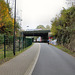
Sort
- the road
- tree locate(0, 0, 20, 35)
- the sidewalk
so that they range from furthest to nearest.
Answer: tree locate(0, 0, 20, 35) → the road → the sidewalk

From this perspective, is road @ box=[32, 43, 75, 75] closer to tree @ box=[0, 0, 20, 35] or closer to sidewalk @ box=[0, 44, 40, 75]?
sidewalk @ box=[0, 44, 40, 75]

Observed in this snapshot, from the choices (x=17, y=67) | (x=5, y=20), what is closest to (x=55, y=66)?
(x=17, y=67)

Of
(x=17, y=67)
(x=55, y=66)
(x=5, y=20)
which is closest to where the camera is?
(x=17, y=67)

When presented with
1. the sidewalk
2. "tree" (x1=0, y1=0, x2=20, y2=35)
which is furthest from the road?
"tree" (x1=0, y1=0, x2=20, y2=35)

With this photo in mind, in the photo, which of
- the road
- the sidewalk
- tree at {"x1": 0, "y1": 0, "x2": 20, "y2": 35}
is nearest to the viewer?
the sidewalk

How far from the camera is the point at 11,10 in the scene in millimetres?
27156

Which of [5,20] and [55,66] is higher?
[5,20]

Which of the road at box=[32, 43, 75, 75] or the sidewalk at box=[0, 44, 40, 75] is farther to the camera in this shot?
the road at box=[32, 43, 75, 75]

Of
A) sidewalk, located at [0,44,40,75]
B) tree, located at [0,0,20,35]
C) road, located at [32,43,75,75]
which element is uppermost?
tree, located at [0,0,20,35]

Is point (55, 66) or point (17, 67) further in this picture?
point (55, 66)

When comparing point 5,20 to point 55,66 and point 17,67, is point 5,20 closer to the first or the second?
point 17,67

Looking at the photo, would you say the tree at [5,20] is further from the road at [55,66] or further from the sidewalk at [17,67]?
the road at [55,66]

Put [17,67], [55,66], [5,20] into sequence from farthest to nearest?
1. [5,20]
2. [55,66]
3. [17,67]

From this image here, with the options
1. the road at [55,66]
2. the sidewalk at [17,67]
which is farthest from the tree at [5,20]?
the road at [55,66]
